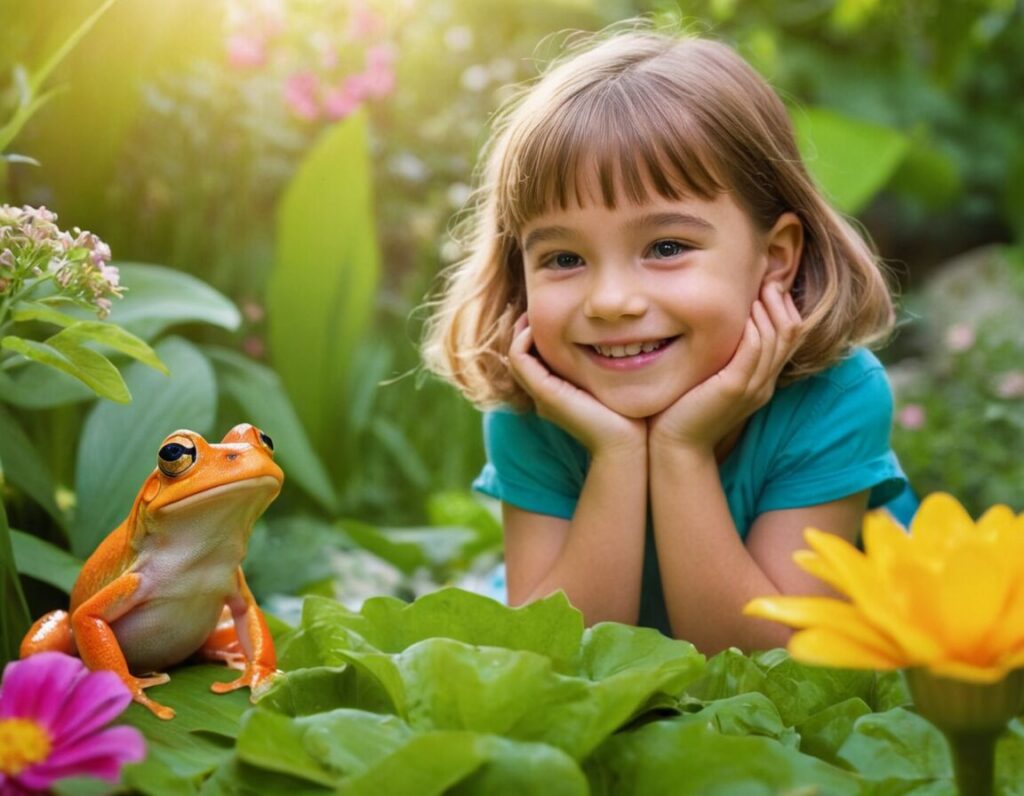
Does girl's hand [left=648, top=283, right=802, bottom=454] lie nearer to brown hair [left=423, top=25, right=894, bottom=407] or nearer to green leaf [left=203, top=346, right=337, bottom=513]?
brown hair [left=423, top=25, right=894, bottom=407]

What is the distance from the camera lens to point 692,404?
1.71 metres

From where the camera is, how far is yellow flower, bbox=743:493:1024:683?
0.75m

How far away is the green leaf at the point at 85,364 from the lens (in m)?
1.20

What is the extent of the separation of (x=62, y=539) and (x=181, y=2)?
113 centimetres

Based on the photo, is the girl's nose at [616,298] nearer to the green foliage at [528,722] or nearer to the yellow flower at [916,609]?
the green foliage at [528,722]

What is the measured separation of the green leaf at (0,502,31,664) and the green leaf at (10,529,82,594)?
0.04m

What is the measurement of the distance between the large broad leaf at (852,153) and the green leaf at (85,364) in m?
3.16

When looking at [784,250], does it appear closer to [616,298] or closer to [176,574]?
[616,298]

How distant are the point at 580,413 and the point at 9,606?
75 cm

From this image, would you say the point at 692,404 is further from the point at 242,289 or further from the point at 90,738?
the point at 242,289

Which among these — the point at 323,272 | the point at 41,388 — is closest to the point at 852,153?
the point at 323,272

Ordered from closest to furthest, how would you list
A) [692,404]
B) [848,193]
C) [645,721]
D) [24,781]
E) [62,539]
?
[24,781] < [645,721] < [692,404] < [62,539] < [848,193]

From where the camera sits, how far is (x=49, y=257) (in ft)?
4.00

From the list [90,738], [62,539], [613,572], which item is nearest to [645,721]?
[90,738]
